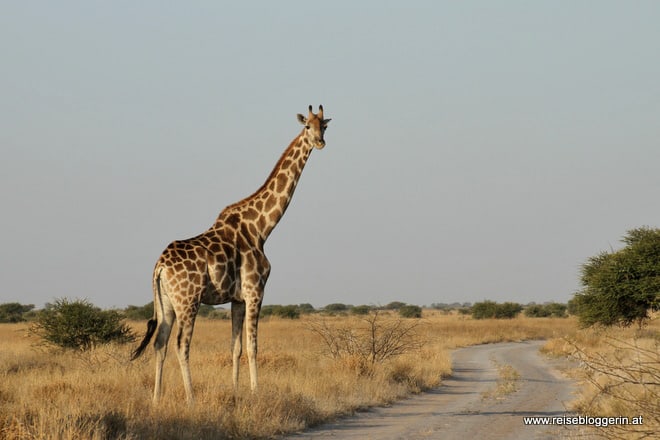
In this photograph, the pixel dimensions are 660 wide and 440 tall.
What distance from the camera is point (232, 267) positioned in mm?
14258

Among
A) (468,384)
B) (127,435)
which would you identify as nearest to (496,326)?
(468,384)

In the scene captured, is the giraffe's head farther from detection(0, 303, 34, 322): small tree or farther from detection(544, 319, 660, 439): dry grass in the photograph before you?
detection(0, 303, 34, 322): small tree

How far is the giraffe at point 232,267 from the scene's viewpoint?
A: 13.7m

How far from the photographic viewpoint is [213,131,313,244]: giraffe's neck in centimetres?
1515

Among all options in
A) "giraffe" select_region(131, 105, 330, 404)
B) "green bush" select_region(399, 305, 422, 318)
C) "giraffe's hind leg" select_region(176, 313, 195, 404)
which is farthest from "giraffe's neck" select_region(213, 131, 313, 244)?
"green bush" select_region(399, 305, 422, 318)

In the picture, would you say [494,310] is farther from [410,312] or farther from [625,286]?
[625,286]

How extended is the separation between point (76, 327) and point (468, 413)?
16.9 meters

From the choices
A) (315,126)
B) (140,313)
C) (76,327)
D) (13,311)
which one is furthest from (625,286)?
(13,311)

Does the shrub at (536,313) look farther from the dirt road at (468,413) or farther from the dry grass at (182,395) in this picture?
the dry grass at (182,395)

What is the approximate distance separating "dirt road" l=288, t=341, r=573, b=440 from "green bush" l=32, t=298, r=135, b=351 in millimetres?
11611

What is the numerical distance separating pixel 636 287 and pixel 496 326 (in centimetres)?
2474

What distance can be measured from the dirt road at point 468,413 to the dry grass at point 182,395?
50 centimetres

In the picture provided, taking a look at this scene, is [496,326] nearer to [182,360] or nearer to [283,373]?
[283,373]

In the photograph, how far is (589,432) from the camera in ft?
40.7
